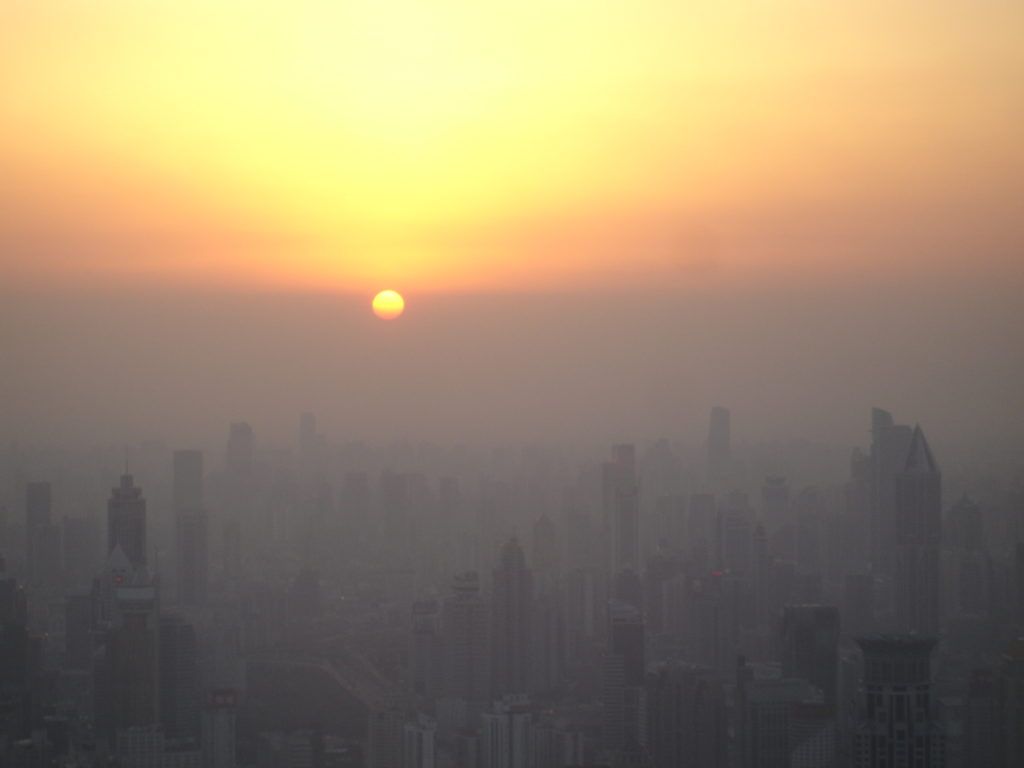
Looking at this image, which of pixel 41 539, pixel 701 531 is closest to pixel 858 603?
pixel 701 531

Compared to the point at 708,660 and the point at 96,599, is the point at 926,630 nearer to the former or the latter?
the point at 708,660

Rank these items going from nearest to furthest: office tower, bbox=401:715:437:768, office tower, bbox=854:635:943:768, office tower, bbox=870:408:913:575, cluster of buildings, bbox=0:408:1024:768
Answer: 1. office tower, bbox=854:635:943:768
2. office tower, bbox=401:715:437:768
3. cluster of buildings, bbox=0:408:1024:768
4. office tower, bbox=870:408:913:575

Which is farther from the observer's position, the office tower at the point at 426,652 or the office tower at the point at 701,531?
the office tower at the point at 701,531

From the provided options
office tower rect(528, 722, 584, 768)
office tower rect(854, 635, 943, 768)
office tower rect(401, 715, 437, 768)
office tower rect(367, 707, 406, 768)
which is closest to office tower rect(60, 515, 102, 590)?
office tower rect(367, 707, 406, 768)

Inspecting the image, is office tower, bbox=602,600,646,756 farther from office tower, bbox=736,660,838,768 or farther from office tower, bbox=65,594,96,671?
office tower, bbox=65,594,96,671

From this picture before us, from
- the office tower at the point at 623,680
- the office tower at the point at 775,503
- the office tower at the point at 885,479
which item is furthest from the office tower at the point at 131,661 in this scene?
the office tower at the point at 885,479

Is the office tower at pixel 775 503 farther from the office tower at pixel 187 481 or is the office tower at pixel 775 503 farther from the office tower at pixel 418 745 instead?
the office tower at pixel 187 481

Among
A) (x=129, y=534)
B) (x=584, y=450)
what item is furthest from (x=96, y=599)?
(x=584, y=450)
